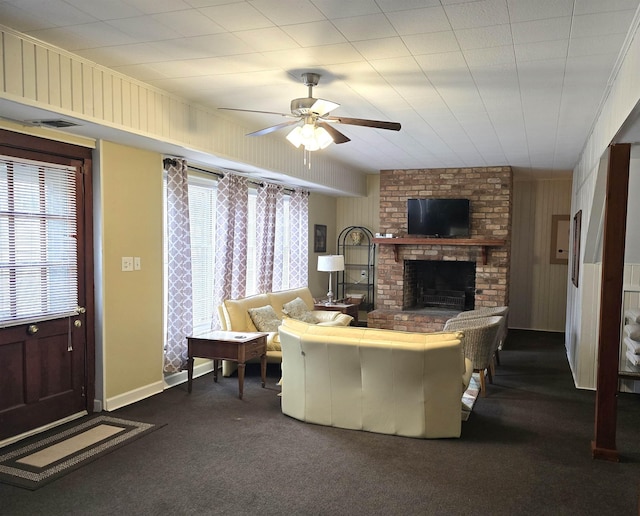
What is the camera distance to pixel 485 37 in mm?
2824

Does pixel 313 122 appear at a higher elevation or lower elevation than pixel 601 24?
lower

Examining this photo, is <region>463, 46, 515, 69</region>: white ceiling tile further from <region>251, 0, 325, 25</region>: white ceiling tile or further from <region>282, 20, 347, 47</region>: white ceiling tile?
<region>251, 0, 325, 25</region>: white ceiling tile

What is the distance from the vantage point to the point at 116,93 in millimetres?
3633

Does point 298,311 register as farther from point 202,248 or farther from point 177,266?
point 177,266

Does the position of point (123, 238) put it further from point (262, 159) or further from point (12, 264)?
point (262, 159)

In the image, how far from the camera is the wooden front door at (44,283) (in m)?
3.54

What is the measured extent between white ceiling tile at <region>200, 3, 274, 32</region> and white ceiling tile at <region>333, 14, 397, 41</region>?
39cm

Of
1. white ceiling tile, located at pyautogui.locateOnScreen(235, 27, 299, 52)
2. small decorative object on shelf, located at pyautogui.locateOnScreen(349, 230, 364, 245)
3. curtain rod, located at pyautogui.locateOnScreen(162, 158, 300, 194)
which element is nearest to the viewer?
white ceiling tile, located at pyautogui.locateOnScreen(235, 27, 299, 52)

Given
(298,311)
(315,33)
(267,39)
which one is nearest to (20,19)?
(267,39)

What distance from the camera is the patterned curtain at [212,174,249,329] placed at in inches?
221

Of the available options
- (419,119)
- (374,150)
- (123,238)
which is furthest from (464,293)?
(123,238)

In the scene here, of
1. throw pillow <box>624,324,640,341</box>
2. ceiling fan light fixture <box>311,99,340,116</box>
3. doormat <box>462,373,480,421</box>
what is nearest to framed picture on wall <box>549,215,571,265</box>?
doormat <box>462,373,480,421</box>

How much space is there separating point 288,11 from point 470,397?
12.1 ft

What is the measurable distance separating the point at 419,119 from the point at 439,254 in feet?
11.0
